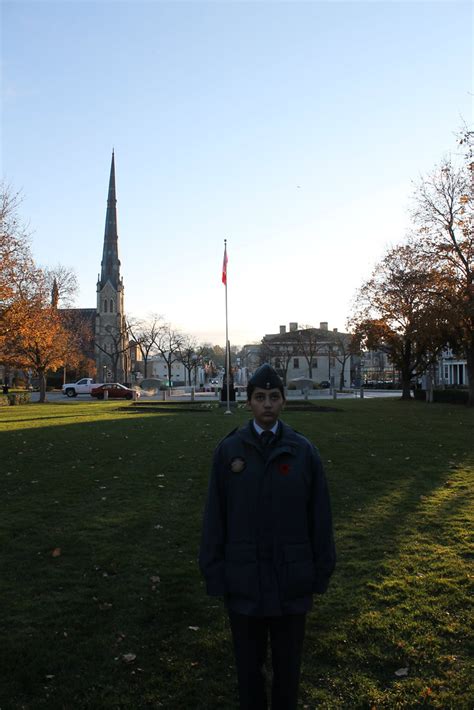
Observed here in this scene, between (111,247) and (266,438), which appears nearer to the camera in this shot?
(266,438)

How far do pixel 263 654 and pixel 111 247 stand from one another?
108955mm

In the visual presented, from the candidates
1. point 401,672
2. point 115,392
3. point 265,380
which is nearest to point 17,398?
point 115,392

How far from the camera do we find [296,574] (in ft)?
9.51

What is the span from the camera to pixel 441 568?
5.75m

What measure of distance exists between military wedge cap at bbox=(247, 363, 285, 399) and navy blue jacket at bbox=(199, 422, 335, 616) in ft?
0.77

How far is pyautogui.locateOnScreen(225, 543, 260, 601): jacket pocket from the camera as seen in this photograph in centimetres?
288

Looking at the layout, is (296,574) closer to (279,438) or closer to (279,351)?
(279,438)

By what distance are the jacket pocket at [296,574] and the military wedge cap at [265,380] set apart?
81cm

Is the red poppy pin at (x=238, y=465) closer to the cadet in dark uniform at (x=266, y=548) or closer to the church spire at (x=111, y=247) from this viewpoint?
the cadet in dark uniform at (x=266, y=548)

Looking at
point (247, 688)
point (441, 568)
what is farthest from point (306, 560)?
point (441, 568)

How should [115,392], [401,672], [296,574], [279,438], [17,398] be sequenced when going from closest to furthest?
[296,574] < [279,438] < [401,672] < [17,398] < [115,392]

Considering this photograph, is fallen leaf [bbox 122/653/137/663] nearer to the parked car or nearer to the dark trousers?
the dark trousers

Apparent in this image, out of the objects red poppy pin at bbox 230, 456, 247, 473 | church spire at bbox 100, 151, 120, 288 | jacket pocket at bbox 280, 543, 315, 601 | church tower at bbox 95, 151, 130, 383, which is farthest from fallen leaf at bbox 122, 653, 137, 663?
church spire at bbox 100, 151, 120, 288

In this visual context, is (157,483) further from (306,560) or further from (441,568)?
(306,560)
